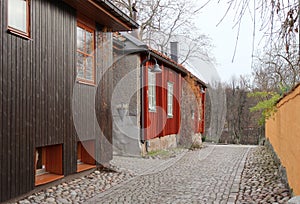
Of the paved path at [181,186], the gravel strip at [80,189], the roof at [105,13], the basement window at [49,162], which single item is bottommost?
the paved path at [181,186]

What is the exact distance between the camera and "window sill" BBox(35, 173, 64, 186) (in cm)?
607

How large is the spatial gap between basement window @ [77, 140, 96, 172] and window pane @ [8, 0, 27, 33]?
332cm

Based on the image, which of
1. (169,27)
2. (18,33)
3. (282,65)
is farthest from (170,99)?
(169,27)

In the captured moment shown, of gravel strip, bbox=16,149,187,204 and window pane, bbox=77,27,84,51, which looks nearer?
gravel strip, bbox=16,149,187,204

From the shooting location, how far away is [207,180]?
288 inches

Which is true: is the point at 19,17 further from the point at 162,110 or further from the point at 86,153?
the point at 162,110

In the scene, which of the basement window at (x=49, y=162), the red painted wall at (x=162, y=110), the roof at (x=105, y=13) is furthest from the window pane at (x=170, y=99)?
the basement window at (x=49, y=162)

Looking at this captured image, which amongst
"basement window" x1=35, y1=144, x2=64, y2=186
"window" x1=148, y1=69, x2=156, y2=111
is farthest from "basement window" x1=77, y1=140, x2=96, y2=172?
"window" x1=148, y1=69, x2=156, y2=111

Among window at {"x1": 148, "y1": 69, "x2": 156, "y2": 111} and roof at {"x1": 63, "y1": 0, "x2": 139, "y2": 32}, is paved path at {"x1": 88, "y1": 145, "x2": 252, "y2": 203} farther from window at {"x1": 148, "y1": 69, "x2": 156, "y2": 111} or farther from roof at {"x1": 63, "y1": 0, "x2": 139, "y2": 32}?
roof at {"x1": 63, "y1": 0, "x2": 139, "y2": 32}

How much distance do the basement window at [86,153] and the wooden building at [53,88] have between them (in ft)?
0.08

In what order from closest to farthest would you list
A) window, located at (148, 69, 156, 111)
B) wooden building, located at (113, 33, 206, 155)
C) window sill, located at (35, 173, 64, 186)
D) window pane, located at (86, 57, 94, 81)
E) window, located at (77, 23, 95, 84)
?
1. window sill, located at (35, 173, 64, 186)
2. window, located at (77, 23, 95, 84)
3. window pane, located at (86, 57, 94, 81)
4. wooden building, located at (113, 33, 206, 155)
5. window, located at (148, 69, 156, 111)

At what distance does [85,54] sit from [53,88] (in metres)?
1.69

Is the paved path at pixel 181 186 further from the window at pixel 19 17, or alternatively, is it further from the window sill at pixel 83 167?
the window at pixel 19 17

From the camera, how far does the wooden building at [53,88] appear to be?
5.23m
